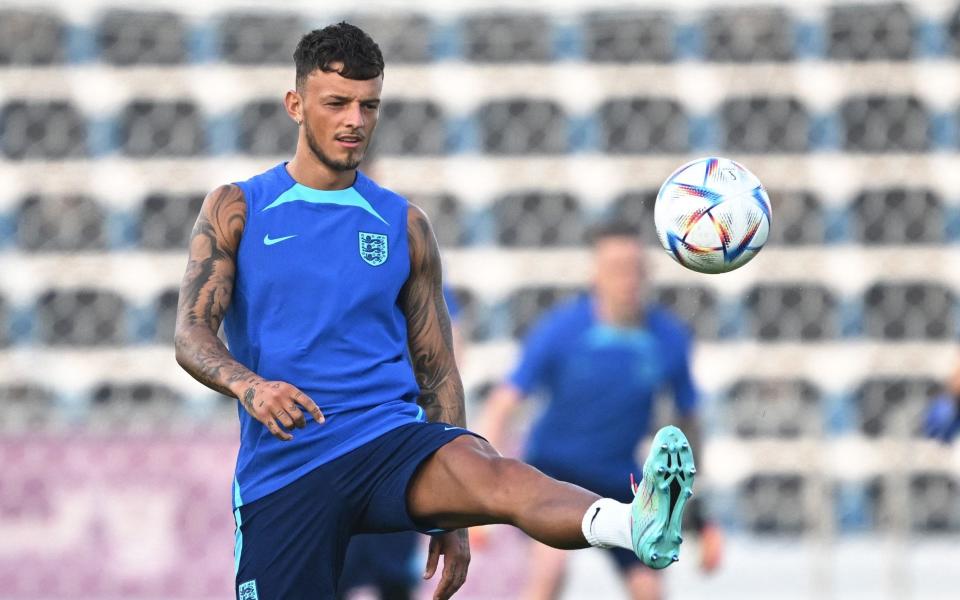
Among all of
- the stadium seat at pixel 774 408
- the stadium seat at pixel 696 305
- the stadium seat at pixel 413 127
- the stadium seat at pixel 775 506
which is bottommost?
the stadium seat at pixel 775 506

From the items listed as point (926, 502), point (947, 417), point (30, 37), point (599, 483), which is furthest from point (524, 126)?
point (947, 417)

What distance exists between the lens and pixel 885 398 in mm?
11578

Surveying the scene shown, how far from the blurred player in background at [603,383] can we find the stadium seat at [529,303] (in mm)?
3430

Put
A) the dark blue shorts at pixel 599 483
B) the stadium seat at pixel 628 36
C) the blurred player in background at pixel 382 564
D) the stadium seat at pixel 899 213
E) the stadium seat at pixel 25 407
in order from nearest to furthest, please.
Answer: the blurred player in background at pixel 382 564 → the dark blue shorts at pixel 599 483 → the stadium seat at pixel 25 407 → the stadium seat at pixel 899 213 → the stadium seat at pixel 628 36

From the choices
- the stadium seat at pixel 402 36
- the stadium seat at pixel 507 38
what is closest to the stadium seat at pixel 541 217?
the stadium seat at pixel 507 38

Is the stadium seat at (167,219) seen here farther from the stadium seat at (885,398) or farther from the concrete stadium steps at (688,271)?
the stadium seat at (885,398)

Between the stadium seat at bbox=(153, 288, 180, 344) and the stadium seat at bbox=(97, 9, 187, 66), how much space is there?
1.93m

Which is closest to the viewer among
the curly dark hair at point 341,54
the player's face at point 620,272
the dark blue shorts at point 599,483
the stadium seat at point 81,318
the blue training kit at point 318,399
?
the blue training kit at point 318,399

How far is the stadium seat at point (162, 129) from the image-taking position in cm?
1180

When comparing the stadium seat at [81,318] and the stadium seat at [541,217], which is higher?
the stadium seat at [541,217]

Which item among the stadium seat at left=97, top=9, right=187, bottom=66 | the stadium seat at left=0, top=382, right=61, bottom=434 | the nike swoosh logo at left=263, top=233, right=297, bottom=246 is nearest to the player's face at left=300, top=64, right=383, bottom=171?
the nike swoosh logo at left=263, top=233, right=297, bottom=246

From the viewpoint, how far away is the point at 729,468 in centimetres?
1088

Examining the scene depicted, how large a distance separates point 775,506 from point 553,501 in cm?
651

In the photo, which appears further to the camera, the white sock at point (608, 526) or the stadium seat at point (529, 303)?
the stadium seat at point (529, 303)
